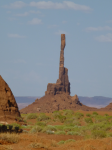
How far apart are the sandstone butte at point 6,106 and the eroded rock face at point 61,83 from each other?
65.1 meters

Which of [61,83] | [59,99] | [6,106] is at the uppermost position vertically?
[61,83]

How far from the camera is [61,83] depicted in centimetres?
9481

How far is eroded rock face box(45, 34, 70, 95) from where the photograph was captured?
299 ft

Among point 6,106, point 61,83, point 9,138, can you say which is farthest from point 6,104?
point 61,83

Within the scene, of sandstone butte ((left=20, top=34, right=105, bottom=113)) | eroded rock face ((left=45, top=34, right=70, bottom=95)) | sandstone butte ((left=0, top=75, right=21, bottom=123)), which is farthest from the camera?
eroded rock face ((left=45, top=34, right=70, bottom=95))

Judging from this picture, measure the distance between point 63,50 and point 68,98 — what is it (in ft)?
61.2

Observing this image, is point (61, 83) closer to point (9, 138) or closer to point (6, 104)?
point (6, 104)

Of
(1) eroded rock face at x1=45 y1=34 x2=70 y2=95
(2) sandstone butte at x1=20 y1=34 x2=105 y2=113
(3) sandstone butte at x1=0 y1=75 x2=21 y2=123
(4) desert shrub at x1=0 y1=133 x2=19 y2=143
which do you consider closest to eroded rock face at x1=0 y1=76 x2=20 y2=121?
(3) sandstone butte at x1=0 y1=75 x2=21 y2=123

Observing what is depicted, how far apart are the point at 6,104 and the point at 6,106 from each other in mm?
178

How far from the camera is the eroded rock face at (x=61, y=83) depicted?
91.1m

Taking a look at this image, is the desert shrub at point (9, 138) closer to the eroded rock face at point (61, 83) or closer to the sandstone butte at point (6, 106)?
the sandstone butte at point (6, 106)

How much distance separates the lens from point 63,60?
98312 millimetres

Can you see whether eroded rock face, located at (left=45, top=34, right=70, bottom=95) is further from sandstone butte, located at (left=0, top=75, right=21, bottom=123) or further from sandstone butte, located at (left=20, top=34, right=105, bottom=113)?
sandstone butte, located at (left=0, top=75, right=21, bottom=123)

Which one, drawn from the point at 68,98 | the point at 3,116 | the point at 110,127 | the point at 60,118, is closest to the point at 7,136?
the point at 3,116
